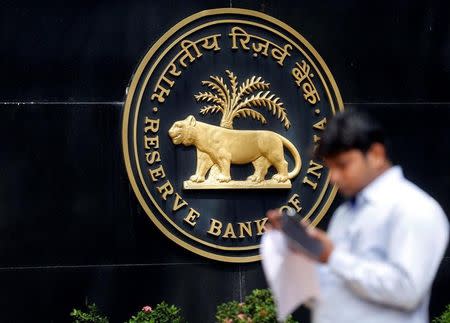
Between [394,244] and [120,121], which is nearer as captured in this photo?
[394,244]

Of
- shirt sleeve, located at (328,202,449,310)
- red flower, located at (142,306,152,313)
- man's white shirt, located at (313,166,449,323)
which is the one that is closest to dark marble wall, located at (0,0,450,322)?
red flower, located at (142,306,152,313)

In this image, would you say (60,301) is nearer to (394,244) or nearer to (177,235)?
(177,235)

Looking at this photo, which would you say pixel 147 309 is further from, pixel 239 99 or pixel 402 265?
pixel 402 265

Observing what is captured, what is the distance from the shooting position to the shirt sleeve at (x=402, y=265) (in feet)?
9.64

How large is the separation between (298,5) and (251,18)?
16.1 inches

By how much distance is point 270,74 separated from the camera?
24.4ft

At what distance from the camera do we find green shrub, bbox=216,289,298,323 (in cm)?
668

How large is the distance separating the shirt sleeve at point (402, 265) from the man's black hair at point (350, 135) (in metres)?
0.24

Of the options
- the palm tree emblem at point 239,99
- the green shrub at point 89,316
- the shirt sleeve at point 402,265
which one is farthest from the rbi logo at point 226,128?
the shirt sleeve at point 402,265

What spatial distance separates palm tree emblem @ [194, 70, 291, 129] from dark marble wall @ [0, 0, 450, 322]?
542 millimetres

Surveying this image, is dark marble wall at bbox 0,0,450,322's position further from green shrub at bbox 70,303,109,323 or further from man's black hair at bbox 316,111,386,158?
man's black hair at bbox 316,111,386,158

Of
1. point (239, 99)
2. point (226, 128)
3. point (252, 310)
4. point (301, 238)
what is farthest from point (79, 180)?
point (301, 238)

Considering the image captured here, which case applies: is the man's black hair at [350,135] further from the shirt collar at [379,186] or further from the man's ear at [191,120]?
the man's ear at [191,120]

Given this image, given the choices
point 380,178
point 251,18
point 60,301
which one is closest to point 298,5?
point 251,18
